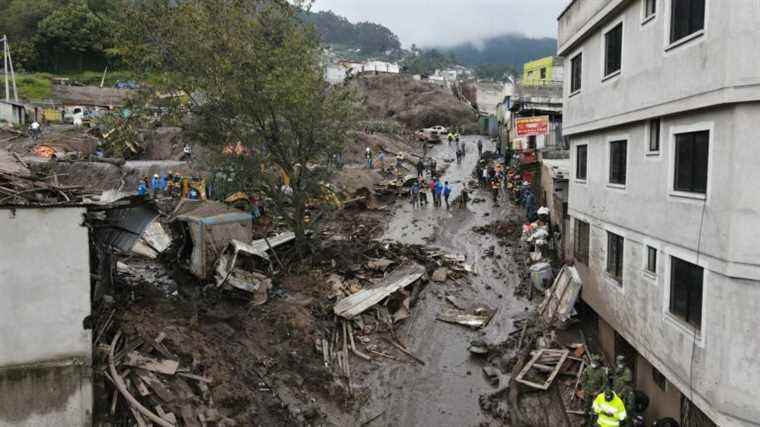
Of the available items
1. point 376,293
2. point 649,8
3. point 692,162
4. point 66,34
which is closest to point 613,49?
point 649,8

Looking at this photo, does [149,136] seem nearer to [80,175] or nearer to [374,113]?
[80,175]

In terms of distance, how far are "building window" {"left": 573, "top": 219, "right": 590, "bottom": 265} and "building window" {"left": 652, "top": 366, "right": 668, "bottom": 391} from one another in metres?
4.82

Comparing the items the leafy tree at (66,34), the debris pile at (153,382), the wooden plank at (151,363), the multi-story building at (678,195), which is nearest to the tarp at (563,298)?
the multi-story building at (678,195)

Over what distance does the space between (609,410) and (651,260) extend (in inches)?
136

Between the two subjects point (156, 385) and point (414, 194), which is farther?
point (414, 194)

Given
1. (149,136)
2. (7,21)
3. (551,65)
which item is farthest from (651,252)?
(7,21)

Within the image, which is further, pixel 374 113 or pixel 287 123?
pixel 374 113

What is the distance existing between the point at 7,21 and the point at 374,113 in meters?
52.8

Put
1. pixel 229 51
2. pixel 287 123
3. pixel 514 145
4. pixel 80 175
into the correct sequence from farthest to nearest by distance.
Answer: pixel 514 145, pixel 80 175, pixel 287 123, pixel 229 51

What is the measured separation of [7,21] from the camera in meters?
69.7

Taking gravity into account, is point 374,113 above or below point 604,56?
above

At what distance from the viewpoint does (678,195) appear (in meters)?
9.69

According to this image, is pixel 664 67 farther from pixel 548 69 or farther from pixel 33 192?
pixel 548 69

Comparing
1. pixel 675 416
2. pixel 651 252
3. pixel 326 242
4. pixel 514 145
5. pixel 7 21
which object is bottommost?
pixel 675 416
